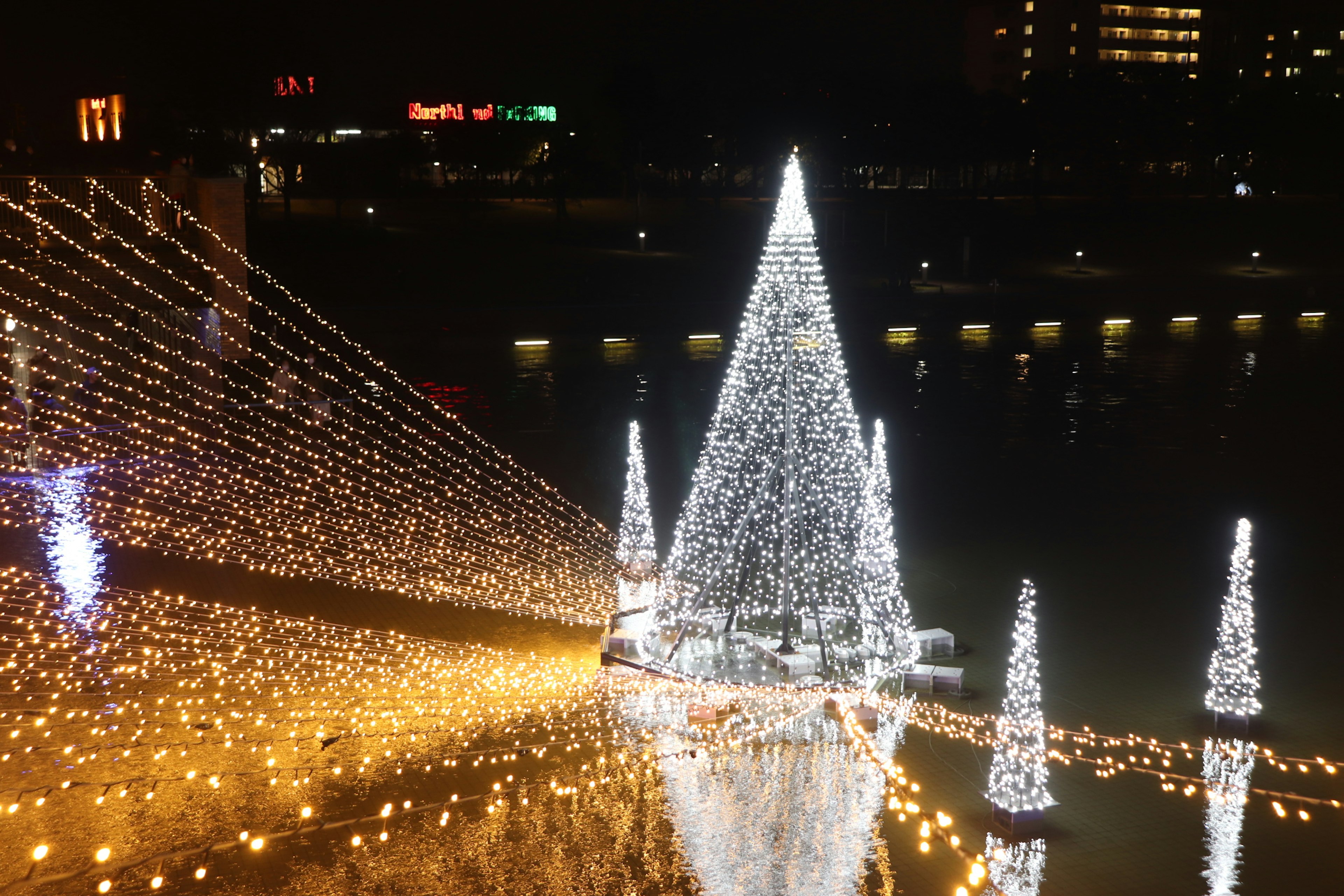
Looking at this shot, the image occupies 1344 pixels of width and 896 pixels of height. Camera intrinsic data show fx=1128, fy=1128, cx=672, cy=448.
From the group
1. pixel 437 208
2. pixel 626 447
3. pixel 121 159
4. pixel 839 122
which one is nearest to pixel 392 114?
pixel 437 208

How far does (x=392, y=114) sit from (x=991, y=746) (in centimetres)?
4864

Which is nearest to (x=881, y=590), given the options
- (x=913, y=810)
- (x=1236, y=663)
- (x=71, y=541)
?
(x=913, y=810)

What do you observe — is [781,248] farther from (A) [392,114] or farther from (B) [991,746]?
(A) [392,114]

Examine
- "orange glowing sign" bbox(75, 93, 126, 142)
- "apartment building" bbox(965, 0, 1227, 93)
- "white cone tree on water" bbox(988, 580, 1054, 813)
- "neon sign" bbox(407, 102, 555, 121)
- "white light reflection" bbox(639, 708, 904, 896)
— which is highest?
"apartment building" bbox(965, 0, 1227, 93)

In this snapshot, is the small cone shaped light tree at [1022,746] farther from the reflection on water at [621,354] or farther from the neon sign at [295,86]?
the neon sign at [295,86]

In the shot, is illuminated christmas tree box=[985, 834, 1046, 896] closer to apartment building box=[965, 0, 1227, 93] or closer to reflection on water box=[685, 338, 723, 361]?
reflection on water box=[685, 338, 723, 361]

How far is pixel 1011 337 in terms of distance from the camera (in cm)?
3002

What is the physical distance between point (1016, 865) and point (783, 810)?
139 cm

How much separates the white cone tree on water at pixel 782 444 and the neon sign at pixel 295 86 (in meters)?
33.4

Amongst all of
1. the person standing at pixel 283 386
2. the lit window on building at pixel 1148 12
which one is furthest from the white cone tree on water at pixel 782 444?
the lit window on building at pixel 1148 12

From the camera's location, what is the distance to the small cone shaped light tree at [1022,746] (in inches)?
261

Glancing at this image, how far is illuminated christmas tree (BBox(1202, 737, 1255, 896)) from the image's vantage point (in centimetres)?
628

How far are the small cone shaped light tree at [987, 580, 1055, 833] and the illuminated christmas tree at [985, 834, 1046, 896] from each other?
13 cm

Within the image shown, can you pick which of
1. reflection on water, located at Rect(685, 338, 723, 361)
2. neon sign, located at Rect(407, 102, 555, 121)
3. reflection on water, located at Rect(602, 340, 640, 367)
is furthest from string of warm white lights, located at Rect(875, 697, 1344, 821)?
neon sign, located at Rect(407, 102, 555, 121)
